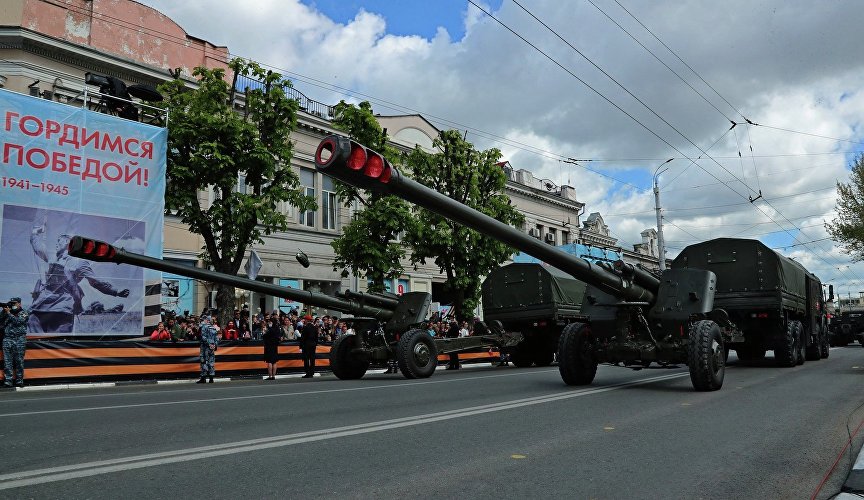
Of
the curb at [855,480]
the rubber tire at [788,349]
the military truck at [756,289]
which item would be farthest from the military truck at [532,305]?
the curb at [855,480]

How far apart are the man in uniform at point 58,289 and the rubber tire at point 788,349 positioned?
17.4 m

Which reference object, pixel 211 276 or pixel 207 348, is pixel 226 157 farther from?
pixel 211 276

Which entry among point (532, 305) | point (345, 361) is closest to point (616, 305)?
point (345, 361)

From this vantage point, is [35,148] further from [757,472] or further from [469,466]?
[757,472]

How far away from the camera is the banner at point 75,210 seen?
15.8 m

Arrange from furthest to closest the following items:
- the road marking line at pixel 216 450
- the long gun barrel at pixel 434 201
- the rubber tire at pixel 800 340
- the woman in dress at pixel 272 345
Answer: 1. the rubber tire at pixel 800 340
2. the woman in dress at pixel 272 345
3. the long gun barrel at pixel 434 201
4. the road marking line at pixel 216 450

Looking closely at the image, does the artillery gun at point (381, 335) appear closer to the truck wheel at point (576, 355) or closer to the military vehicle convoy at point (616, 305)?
the military vehicle convoy at point (616, 305)

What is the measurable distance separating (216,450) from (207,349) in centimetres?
1103

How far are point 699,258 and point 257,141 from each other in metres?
12.3

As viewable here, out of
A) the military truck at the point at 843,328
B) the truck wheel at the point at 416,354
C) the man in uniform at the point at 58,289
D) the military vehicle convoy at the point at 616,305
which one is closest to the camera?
the military vehicle convoy at the point at 616,305

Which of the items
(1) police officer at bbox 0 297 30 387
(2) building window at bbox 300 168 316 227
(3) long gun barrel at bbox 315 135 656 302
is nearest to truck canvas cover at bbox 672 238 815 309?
(3) long gun barrel at bbox 315 135 656 302

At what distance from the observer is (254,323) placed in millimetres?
22359

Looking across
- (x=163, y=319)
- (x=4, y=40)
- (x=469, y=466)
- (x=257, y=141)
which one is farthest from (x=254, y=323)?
(x=469, y=466)

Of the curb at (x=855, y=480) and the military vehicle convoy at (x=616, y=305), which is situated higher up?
the military vehicle convoy at (x=616, y=305)
